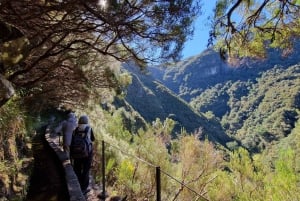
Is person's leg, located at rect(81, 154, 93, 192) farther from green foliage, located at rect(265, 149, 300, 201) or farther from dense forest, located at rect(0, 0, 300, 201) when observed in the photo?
green foliage, located at rect(265, 149, 300, 201)

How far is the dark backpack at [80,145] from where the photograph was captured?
4.66 meters

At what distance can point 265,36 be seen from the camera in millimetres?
5977

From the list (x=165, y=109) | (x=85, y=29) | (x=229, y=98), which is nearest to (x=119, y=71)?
(x=85, y=29)

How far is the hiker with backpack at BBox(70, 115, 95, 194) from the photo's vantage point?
467cm

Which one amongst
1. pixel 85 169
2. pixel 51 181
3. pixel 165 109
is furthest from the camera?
pixel 165 109

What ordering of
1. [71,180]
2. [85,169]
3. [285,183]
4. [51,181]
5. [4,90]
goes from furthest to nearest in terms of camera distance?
[285,183]
[51,181]
[85,169]
[71,180]
[4,90]

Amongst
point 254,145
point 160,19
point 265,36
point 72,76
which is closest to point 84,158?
point 160,19

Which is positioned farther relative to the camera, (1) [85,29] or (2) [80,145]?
(1) [85,29]

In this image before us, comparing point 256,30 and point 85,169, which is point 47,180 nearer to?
point 85,169

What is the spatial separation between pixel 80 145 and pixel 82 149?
6 cm

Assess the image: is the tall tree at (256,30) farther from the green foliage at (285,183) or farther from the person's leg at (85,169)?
the green foliage at (285,183)

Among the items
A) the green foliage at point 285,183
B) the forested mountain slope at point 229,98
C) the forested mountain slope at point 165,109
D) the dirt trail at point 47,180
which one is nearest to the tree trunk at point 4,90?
the dirt trail at point 47,180

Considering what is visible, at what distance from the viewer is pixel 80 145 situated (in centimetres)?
465

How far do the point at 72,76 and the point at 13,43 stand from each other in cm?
330
